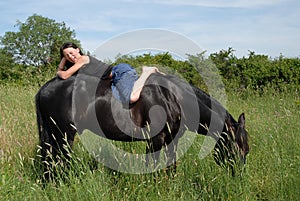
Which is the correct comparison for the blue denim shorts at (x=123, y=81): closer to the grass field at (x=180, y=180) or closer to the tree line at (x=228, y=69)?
the grass field at (x=180, y=180)

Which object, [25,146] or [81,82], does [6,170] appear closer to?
[25,146]

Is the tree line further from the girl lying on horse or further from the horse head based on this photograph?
the horse head

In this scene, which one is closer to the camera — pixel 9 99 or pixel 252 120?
pixel 252 120

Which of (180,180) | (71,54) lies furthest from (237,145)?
(71,54)

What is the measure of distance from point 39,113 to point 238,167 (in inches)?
101

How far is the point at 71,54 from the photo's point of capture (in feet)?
14.0

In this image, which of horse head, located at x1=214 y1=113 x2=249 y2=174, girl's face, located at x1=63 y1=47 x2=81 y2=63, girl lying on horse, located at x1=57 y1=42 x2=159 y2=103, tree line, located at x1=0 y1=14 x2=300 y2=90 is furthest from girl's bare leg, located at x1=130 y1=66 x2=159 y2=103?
tree line, located at x1=0 y1=14 x2=300 y2=90

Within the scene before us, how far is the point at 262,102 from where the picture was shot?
25.2ft

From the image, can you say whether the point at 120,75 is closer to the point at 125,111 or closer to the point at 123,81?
the point at 123,81

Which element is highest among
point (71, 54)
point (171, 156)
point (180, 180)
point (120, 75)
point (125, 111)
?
point (71, 54)

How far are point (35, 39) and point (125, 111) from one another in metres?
14.6

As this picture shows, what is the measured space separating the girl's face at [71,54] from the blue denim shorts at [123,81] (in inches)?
19.5

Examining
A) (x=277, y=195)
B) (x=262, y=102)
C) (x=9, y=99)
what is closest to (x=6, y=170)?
(x=277, y=195)

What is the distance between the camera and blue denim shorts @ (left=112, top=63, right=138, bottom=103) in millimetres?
4145
